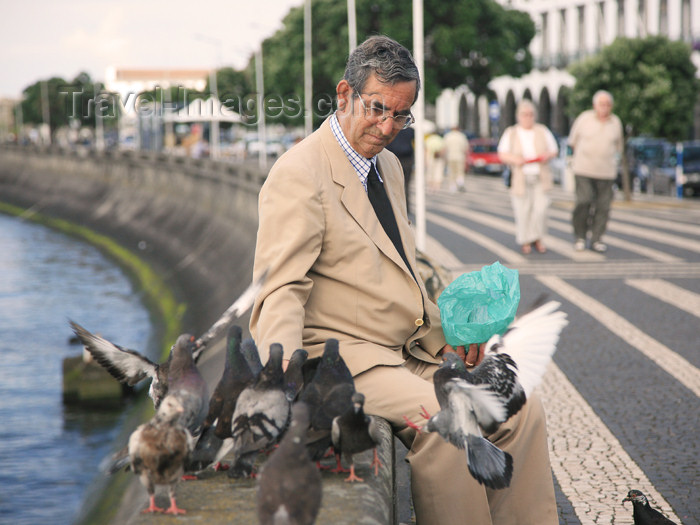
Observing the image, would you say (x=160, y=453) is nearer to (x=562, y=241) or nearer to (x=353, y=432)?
(x=353, y=432)

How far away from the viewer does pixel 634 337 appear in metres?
8.77

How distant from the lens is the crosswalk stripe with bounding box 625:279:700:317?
33.4 feet

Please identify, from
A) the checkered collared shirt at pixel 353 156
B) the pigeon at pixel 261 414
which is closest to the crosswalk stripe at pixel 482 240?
the checkered collared shirt at pixel 353 156

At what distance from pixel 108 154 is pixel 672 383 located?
48642 millimetres

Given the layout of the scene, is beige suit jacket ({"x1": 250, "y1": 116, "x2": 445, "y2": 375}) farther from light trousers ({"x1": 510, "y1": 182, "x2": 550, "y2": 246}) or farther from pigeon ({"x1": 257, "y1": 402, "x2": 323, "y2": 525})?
light trousers ({"x1": 510, "y1": 182, "x2": 550, "y2": 246})

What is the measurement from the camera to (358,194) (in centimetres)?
394

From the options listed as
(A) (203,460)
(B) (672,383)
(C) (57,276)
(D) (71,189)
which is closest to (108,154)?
(D) (71,189)

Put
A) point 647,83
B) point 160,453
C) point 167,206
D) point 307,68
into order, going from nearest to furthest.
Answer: point 160,453
point 647,83
point 167,206
point 307,68

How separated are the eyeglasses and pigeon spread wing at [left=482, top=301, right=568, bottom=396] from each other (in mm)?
832

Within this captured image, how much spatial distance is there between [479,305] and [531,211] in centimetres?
1034

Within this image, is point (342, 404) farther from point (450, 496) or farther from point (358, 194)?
point (358, 194)

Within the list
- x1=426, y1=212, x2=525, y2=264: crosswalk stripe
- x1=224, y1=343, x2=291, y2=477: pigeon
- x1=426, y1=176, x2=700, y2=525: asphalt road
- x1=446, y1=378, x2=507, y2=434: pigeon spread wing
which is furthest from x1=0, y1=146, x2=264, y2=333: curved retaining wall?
x1=224, y1=343, x2=291, y2=477: pigeon

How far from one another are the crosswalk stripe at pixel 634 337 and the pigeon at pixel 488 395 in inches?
144

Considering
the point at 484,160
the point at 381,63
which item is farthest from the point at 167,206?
the point at 381,63
